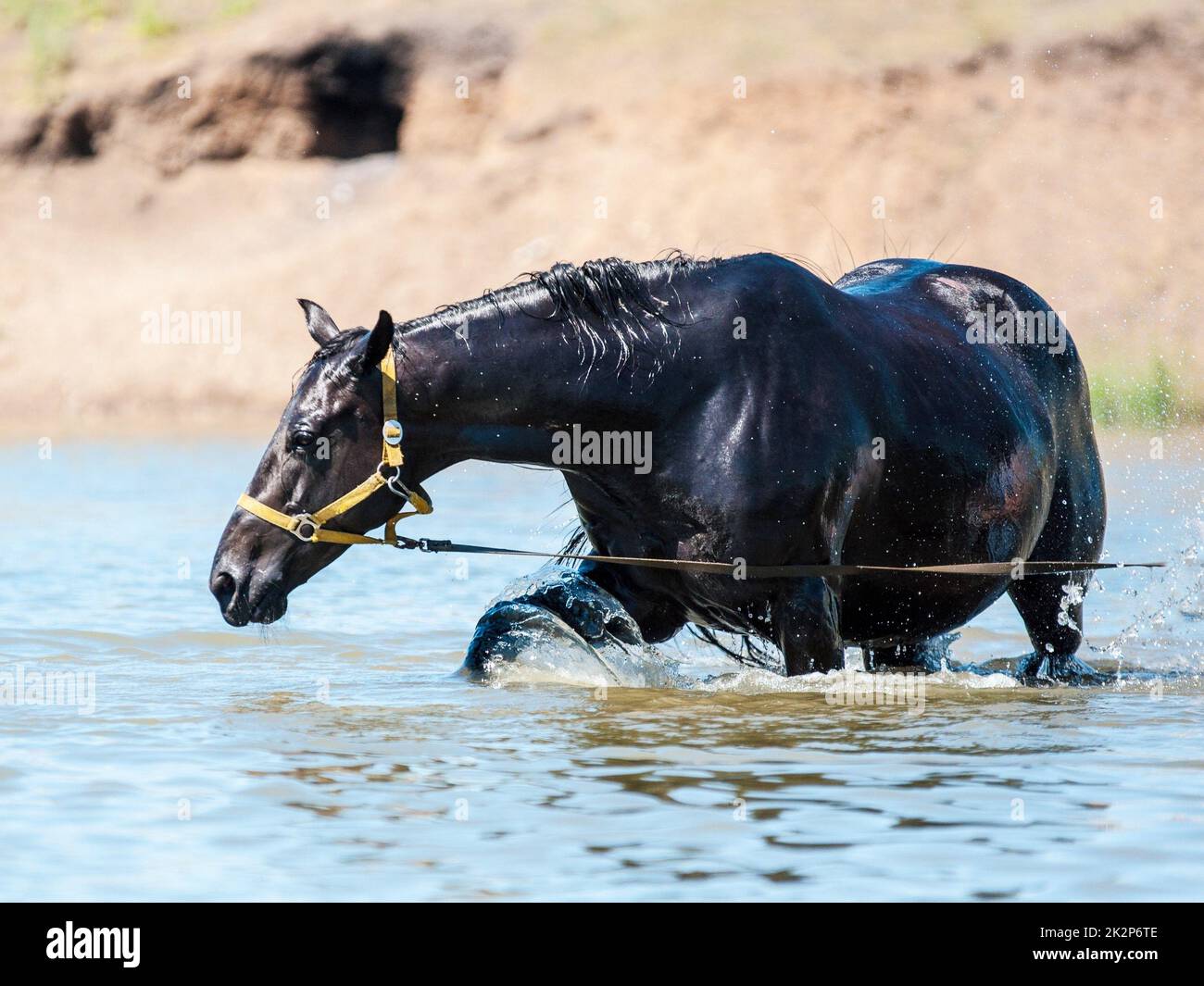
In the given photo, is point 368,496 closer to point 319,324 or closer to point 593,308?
point 319,324

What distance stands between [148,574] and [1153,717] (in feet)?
23.3

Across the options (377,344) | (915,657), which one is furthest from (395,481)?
(915,657)

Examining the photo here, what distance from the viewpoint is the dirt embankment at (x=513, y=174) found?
2684 cm

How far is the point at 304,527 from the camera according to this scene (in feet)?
20.2

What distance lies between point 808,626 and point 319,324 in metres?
2.02

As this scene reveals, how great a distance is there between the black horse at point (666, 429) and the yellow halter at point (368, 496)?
0.04 metres

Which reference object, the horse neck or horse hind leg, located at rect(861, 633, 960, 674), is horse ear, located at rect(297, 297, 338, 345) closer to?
the horse neck

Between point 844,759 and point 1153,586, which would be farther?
point 1153,586

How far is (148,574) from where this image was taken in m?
11.6

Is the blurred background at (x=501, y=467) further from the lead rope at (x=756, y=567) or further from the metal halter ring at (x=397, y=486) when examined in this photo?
the metal halter ring at (x=397, y=486)

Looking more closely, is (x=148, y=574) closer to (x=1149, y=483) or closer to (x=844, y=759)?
(x=844, y=759)

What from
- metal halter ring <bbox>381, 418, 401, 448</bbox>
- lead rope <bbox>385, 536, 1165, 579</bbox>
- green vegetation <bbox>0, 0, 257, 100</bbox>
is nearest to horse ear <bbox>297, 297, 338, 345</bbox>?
metal halter ring <bbox>381, 418, 401, 448</bbox>
